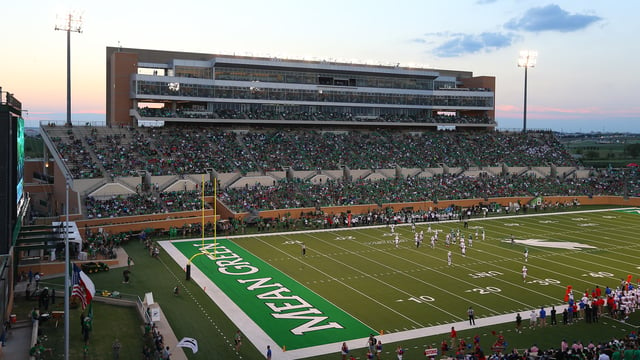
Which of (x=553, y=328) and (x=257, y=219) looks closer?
(x=553, y=328)

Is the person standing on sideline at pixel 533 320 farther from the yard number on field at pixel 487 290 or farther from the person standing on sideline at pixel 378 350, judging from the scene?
the person standing on sideline at pixel 378 350

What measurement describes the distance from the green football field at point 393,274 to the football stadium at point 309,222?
15 cm

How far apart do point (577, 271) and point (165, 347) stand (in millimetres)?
21472

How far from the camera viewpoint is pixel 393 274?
28109 millimetres

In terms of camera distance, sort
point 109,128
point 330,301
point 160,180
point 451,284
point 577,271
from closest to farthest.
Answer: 1. point 330,301
2. point 451,284
3. point 577,271
4. point 160,180
5. point 109,128

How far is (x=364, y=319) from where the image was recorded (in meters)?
21.5

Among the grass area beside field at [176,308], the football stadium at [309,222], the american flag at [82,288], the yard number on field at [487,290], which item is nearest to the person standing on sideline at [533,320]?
the football stadium at [309,222]

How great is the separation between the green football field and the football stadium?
5.9 inches

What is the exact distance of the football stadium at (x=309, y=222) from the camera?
20.2m

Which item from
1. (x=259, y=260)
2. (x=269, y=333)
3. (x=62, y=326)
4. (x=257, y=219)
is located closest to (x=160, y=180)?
(x=257, y=219)

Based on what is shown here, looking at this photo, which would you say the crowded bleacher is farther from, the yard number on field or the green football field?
the yard number on field

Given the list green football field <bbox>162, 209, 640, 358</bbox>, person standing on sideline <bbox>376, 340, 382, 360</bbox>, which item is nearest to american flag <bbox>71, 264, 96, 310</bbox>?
green football field <bbox>162, 209, 640, 358</bbox>

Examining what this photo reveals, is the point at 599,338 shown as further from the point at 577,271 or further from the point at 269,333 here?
the point at 269,333

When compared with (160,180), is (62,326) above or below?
below
